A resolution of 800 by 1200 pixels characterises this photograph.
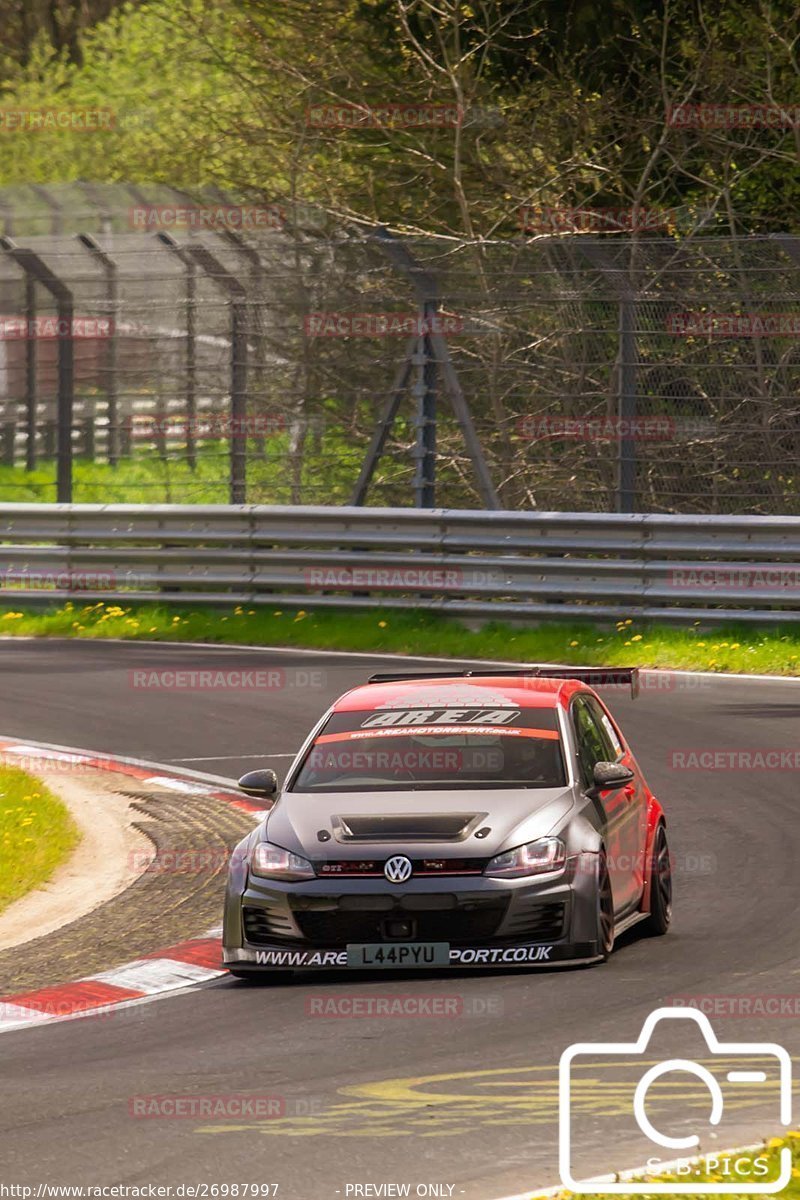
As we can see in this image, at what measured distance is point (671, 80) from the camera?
26.9 meters

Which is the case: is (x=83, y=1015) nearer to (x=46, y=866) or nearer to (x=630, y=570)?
(x=46, y=866)

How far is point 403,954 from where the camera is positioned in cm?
958

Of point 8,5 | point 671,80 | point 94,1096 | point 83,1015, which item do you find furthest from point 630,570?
point 8,5
